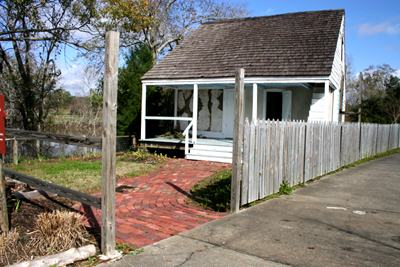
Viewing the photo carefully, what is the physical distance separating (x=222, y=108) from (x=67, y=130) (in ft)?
61.7

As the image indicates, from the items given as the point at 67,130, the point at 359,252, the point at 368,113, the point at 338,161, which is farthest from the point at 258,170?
the point at 368,113

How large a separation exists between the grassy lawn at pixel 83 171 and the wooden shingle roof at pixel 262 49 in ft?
12.7

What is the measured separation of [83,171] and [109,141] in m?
6.10

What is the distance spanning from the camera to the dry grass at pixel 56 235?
143 inches

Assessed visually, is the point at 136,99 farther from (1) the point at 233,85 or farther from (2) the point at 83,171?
(2) the point at 83,171

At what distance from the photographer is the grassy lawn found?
767 centimetres

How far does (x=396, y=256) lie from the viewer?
11.9 feet

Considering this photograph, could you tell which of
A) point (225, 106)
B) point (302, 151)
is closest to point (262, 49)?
point (225, 106)

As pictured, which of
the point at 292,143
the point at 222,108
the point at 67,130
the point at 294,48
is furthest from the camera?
the point at 67,130

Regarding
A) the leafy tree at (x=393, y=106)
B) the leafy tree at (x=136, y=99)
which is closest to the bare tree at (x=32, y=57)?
the leafy tree at (x=136, y=99)

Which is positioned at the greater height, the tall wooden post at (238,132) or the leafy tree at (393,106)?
the leafy tree at (393,106)

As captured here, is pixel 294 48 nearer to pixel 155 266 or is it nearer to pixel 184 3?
pixel 155 266

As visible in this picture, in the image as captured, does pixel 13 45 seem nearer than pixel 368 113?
Yes

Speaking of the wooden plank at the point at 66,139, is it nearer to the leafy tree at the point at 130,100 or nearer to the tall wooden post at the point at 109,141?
the tall wooden post at the point at 109,141
